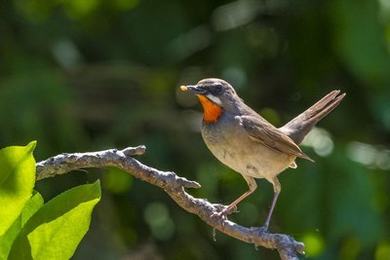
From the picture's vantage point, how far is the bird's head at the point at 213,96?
3607 millimetres

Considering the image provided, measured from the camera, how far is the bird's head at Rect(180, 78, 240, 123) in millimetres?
3607

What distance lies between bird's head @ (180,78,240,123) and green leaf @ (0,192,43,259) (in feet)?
5.11

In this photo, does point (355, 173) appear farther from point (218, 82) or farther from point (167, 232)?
point (218, 82)

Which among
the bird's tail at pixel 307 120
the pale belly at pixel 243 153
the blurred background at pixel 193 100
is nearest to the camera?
the pale belly at pixel 243 153

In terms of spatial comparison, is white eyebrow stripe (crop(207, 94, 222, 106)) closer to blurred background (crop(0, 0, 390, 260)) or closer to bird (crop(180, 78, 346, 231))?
bird (crop(180, 78, 346, 231))

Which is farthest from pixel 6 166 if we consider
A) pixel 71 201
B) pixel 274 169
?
pixel 274 169

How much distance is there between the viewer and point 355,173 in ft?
19.3

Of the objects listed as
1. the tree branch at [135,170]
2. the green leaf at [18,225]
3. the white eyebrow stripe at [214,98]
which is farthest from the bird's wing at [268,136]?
the green leaf at [18,225]

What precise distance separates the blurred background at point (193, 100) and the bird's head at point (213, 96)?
82.9 inches

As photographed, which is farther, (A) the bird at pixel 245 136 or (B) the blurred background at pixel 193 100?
(B) the blurred background at pixel 193 100

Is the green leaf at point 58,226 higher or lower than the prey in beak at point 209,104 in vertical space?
higher

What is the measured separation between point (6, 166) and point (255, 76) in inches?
195

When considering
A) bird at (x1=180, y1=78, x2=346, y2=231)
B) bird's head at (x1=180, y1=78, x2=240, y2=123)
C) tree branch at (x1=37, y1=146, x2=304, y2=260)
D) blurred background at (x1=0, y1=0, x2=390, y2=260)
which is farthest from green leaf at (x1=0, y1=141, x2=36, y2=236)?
blurred background at (x1=0, y1=0, x2=390, y2=260)

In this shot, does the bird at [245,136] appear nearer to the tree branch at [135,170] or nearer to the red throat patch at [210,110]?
the red throat patch at [210,110]
